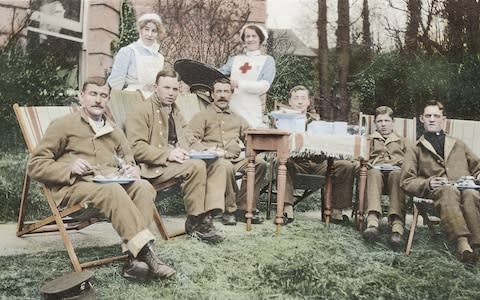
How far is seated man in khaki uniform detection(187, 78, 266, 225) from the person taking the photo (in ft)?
12.8

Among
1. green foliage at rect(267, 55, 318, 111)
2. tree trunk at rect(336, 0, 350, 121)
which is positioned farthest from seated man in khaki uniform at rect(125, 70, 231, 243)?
tree trunk at rect(336, 0, 350, 121)

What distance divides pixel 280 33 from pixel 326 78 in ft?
1.68

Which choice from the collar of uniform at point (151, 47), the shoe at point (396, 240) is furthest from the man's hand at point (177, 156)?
the shoe at point (396, 240)

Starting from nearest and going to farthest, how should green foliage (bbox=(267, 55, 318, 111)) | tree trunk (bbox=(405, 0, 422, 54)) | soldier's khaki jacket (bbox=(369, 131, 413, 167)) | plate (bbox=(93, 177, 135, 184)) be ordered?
plate (bbox=(93, 177, 135, 184)) < tree trunk (bbox=(405, 0, 422, 54)) < soldier's khaki jacket (bbox=(369, 131, 413, 167)) < green foliage (bbox=(267, 55, 318, 111))

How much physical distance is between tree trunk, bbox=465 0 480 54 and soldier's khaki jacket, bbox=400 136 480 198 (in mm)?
756

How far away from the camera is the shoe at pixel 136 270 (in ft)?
8.47

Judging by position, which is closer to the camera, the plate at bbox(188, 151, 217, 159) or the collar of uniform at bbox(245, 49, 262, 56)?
the plate at bbox(188, 151, 217, 159)

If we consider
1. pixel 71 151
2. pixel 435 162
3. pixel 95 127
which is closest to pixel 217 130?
pixel 95 127

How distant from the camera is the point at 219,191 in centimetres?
339

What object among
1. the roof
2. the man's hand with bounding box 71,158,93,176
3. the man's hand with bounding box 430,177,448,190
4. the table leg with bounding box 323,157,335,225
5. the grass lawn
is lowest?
the grass lawn

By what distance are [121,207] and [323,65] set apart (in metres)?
2.17

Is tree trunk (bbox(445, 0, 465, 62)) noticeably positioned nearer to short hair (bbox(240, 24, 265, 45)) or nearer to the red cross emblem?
short hair (bbox(240, 24, 265, 45))

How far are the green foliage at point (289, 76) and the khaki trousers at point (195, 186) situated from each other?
1.25m

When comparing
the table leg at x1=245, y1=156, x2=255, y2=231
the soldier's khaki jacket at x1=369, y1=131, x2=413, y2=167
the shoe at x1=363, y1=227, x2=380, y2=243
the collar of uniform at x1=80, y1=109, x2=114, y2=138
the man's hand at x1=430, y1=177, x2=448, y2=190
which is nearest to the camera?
the collar of uniform at x1=80, y1=109, x2=114, y2=138
